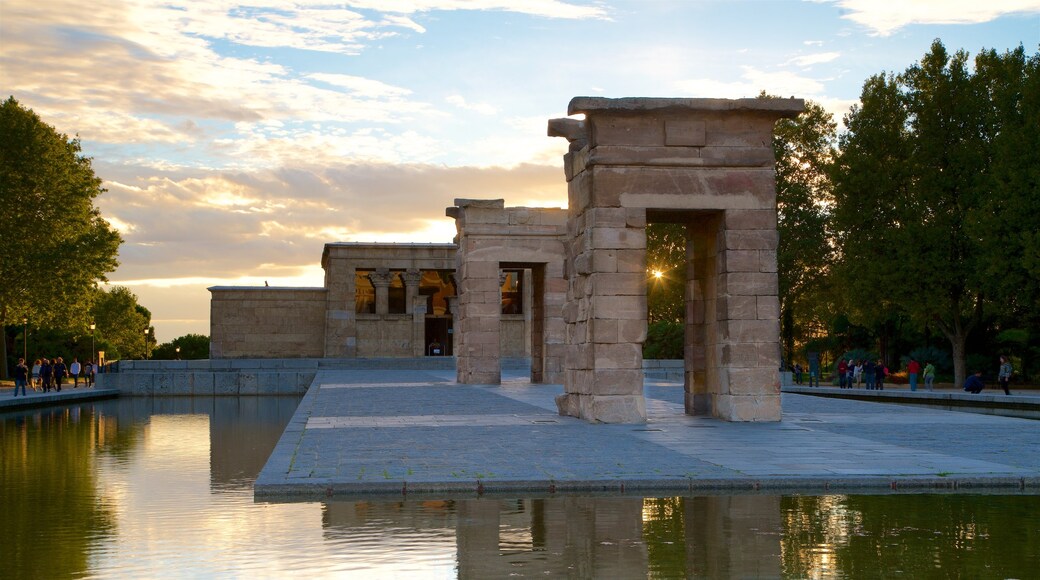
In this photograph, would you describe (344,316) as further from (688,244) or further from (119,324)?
(688,244)

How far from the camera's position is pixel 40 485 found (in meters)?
13.0

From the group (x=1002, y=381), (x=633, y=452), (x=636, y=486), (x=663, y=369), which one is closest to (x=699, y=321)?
(x=633, y=452)

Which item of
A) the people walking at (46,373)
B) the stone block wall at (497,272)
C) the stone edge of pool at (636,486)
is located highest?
the stone block wall at (497,272)

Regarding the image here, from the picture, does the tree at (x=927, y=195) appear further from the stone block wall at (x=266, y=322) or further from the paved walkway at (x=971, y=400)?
the stone block wall at (x=266, y=322)

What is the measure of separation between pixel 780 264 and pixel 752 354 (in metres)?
36.9

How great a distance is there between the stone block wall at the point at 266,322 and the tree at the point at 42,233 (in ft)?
33.5

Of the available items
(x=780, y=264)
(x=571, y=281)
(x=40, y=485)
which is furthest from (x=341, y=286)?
(x=40, y=485)

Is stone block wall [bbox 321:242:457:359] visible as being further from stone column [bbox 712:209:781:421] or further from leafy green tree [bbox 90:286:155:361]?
stone column [bbox 712:209:781:421]

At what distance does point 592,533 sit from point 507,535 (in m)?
0.63

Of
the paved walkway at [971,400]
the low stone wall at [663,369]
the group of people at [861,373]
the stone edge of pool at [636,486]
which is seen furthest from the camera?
the low stone wall at [663,369]

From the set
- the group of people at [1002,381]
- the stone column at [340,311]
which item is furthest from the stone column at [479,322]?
the stone column at [340,311]

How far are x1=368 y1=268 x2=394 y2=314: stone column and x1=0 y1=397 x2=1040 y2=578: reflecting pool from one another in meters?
48.3

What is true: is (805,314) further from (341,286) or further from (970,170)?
(341,286)

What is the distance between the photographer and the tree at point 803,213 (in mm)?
54844
